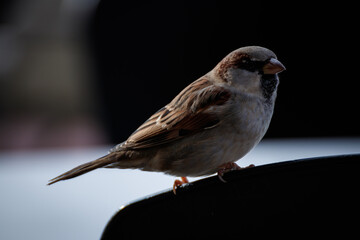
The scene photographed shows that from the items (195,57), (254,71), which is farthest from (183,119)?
(195,57)

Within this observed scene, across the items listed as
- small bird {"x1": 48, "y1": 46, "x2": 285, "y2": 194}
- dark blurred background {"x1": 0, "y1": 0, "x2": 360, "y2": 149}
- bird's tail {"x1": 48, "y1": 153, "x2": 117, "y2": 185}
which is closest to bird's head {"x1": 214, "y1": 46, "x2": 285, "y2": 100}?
small bird {"x1": 48, "y1": 46, "x2": 285, "y2": 194}

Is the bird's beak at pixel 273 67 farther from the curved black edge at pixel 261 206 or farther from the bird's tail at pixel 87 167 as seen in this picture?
the bird's tail at pixel 87 167

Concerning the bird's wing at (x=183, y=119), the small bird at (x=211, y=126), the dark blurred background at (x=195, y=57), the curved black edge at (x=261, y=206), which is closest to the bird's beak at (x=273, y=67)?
the small bird at (x=211, y=126)

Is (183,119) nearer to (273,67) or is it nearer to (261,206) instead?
(273,67)

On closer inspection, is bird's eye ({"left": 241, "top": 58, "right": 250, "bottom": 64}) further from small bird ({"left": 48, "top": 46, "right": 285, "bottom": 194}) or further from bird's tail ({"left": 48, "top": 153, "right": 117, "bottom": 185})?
bird's tail ({"left": 48, "top": 153, "right": 117, "bottom": 185})

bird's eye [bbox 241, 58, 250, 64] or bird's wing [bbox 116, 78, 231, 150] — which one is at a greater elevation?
bird's eye [bbox 241, 58, 250, 64]

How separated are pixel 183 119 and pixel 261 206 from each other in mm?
785

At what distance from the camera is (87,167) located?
5.99 feet

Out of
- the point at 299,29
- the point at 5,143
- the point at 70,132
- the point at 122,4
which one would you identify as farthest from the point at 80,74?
the point at 299,29

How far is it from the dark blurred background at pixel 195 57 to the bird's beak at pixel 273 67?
101cm

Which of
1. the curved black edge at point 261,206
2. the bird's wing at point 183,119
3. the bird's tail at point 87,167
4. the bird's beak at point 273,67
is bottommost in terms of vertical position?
the curved black edge at point 261,206

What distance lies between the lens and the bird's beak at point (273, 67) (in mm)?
1821

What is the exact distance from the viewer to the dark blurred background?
2.91 metres

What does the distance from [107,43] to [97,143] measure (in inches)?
29.2
